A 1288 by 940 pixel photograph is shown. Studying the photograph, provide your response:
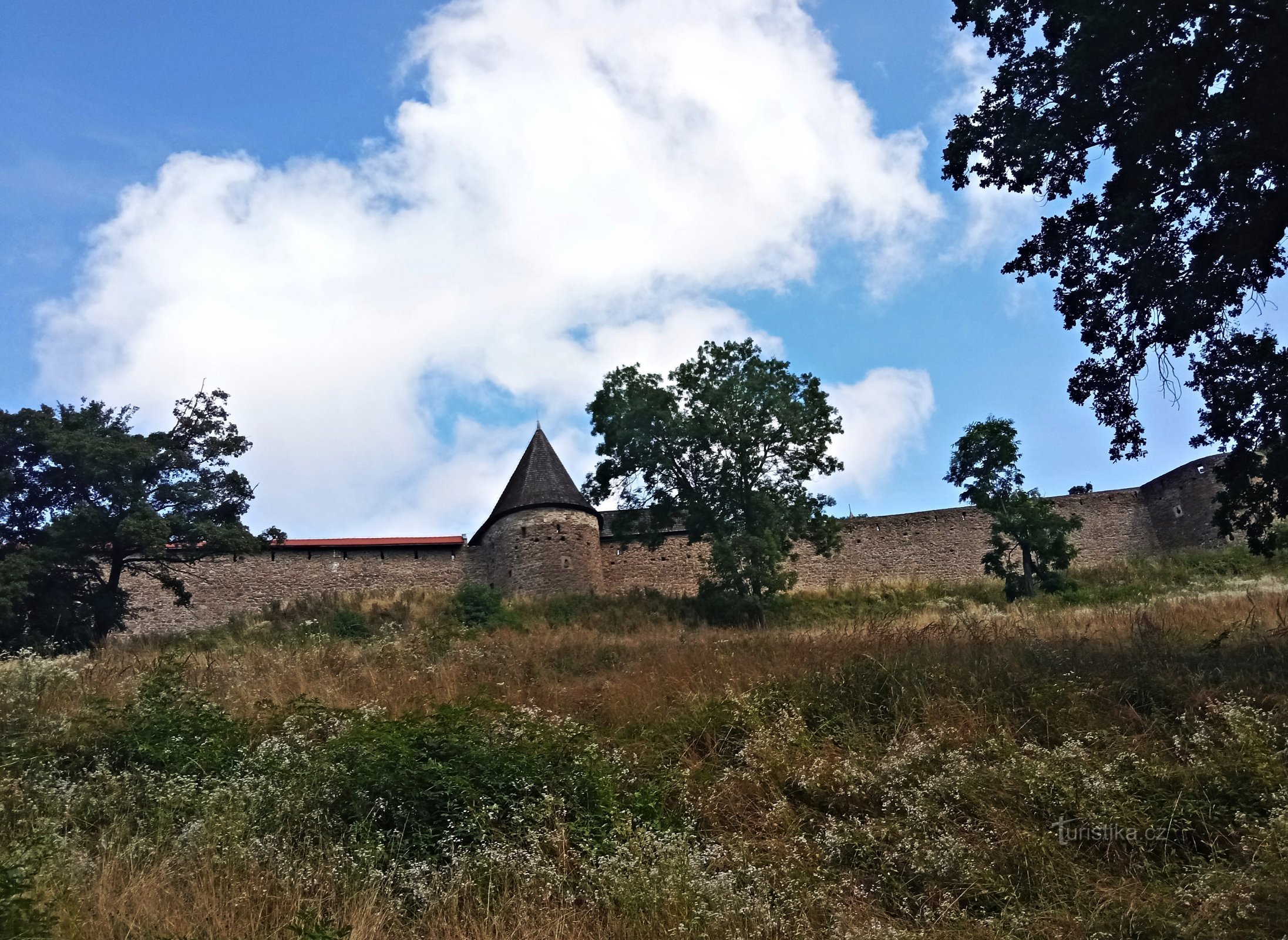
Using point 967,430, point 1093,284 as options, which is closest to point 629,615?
point 967,430

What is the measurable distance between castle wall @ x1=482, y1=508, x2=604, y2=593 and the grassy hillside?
17.7m

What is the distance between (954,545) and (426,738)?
27169 millimetres

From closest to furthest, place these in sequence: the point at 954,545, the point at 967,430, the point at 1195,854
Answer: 1. the point at 1195,854
2. the point at 967,430
3. the point at 954,545

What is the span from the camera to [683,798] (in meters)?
5.45

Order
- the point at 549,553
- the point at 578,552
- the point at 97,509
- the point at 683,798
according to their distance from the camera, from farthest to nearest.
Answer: the point at 578,552 → the point at 549,553 → the point at 97,509 → the point at 683,798

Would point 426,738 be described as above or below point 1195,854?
above

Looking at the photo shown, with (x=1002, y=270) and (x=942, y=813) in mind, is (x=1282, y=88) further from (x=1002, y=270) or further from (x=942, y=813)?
(x=942, y=813)

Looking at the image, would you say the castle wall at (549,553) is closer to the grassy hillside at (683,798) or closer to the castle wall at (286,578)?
the castle wall at (286,578)

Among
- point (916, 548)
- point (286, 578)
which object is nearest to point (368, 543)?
point (286, 578)

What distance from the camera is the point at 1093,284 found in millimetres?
8742

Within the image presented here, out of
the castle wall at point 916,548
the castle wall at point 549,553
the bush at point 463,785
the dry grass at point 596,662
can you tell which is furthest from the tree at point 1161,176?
the castle wall at point 916,548

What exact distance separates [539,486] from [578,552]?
2341 mm

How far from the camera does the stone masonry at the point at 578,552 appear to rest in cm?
2633

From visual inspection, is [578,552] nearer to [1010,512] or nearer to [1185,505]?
[1010,512]
